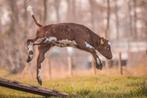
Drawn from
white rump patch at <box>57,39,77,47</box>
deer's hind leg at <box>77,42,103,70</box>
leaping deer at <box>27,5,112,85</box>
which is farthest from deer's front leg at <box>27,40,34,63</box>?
deer's hind leg at <box>77,42,103,70</box>

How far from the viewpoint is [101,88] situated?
1161 cm

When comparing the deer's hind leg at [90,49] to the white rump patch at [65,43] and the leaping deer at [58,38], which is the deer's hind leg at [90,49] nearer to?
the leaping deer at [58,38]

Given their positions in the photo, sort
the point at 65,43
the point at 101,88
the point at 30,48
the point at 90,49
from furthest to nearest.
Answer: the point at 90,49 → the point at 65,43 → the point at 30,48 → the point at 101,88

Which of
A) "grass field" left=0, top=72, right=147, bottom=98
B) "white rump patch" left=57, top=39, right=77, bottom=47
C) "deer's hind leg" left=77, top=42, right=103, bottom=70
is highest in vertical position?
"white rump patch" left=57, top=39, right=77, bottom=47

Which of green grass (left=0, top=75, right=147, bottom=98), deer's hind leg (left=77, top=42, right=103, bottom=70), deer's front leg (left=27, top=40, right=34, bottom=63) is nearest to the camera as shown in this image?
green grass (left=0, top=75, right=147, bottom=98)

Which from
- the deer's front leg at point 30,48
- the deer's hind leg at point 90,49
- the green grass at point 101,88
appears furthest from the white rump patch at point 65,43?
the green grass at point 101,88

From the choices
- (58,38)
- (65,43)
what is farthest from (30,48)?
(65,43)

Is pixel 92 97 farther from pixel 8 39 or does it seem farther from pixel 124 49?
pixel 8 39

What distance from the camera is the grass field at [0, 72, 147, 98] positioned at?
10727mm

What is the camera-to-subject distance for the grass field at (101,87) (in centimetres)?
1073

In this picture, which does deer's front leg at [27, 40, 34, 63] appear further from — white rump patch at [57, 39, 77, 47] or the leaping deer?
white rump patch at [57, 39, 77, 47]

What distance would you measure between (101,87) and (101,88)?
0.31ft

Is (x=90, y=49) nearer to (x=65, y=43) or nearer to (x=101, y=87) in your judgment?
(x=65, y=43)

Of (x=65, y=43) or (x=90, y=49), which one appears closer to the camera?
(x=65, y=43)
